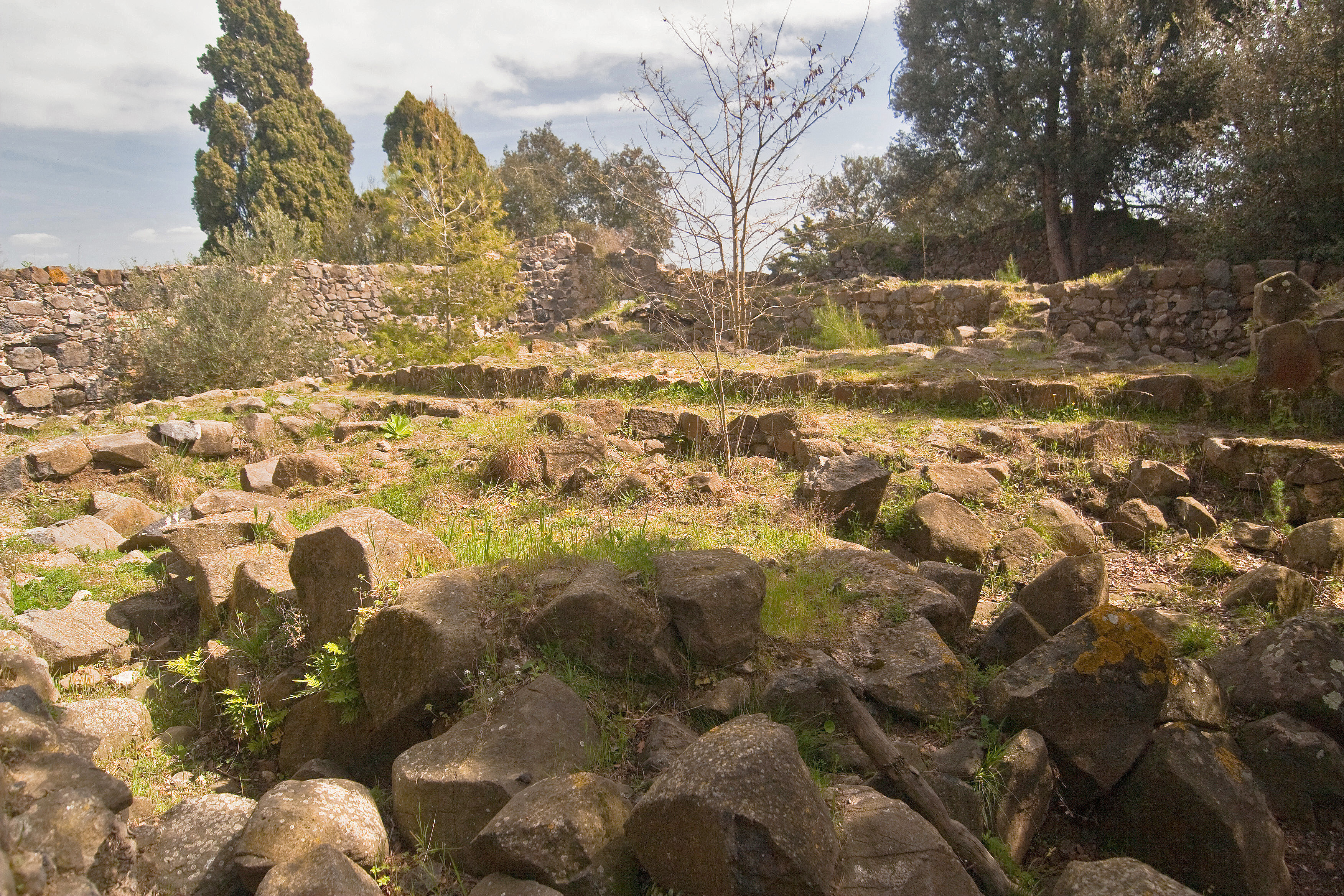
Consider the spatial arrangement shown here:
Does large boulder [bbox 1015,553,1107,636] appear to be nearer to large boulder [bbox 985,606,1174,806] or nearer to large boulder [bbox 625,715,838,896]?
large boulder [bbox 985,606,1174,806]

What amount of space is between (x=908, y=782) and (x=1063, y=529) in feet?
11.1

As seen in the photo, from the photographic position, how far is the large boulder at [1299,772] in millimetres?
3303

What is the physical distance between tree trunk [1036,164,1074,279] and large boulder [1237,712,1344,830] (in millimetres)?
14039

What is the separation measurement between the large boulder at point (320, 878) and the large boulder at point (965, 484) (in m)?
4.79

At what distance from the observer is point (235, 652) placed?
425 cm

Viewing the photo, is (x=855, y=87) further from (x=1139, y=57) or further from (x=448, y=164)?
(x=1139, y=57)

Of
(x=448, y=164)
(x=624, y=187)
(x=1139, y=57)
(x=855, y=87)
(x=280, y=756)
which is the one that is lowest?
Answer: (x=280, y=756)

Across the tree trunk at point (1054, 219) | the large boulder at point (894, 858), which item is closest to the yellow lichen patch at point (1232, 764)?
the large boulder at point (894, 858)

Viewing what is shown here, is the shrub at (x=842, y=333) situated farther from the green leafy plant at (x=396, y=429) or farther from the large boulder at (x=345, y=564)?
the large boulder at (x=345, y=564)

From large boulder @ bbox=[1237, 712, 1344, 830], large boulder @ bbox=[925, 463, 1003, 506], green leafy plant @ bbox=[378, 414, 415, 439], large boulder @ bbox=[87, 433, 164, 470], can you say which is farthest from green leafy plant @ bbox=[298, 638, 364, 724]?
large boulder @ bbox=[87, 433, 164, 470]

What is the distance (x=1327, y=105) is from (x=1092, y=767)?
10.6m

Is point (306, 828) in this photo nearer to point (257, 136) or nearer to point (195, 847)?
point (195, 847)

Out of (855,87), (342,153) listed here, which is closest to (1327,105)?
(855,87)

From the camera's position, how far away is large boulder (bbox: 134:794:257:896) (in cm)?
280
